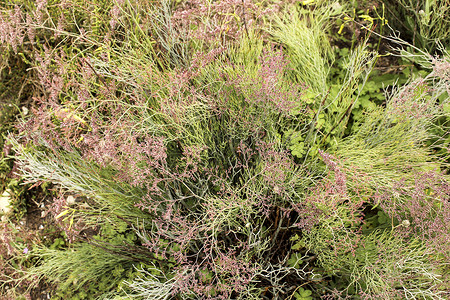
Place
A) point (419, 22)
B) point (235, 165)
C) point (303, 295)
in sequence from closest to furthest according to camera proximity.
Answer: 1. point (235, 165)
2. point (303, 295)
3. point (419, 22)

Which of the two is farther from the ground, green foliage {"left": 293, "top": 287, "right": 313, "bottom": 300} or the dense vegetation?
the dense vegetation

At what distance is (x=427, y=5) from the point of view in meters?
2.22

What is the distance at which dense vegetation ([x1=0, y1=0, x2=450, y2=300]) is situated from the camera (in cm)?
168

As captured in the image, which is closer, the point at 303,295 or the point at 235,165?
the point at 235,165

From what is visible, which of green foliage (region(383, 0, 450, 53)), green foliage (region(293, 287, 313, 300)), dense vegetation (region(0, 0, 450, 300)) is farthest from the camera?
green foliage (region(383, 0, 450, 53))

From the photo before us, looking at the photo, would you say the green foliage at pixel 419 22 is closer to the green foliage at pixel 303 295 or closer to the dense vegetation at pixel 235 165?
the dense vegetation at pixel 235 165

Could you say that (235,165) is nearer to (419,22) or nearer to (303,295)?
(303,295)

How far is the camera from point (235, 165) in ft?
5.77

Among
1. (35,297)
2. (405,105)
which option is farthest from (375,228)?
(35,297)

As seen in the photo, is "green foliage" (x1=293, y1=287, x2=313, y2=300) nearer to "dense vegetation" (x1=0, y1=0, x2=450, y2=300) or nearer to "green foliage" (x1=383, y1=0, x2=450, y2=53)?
"dense vegetation" (x1=0, y1=0, x2=450, y2=300)

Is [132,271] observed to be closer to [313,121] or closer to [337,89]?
[313,121]

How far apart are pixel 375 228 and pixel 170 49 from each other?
5.45 ft

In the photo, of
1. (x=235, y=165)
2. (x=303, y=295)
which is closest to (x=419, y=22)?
(x=235, y=165)

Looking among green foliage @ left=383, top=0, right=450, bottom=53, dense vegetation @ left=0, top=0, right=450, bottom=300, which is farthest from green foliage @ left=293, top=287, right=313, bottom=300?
green foliage @ left=383, top=0, right=450, bottom=53
